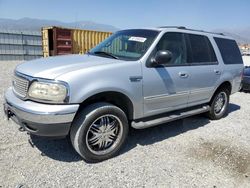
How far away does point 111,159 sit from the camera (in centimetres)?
372

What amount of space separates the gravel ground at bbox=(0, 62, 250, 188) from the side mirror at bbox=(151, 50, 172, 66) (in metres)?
1.45

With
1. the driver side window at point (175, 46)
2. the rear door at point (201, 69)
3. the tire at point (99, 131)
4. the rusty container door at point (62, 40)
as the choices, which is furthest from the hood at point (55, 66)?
the rusty container door at point (62, 40)

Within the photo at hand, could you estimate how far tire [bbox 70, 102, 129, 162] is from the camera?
3318 millimetres

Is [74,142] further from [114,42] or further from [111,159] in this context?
[114,42]

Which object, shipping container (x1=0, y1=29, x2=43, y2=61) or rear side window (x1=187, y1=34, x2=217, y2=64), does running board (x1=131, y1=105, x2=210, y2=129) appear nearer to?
rear side window (x1=187, y1=34, x2=217, y2=64)

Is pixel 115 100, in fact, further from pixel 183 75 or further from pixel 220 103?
pixel 220 103

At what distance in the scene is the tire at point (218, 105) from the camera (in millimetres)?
5684

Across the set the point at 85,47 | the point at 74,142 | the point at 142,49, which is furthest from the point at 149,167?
the point at 85,47

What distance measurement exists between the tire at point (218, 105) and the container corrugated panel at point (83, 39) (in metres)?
11.5

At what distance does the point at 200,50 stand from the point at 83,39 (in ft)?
40.6

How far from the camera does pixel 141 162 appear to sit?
3654 mm

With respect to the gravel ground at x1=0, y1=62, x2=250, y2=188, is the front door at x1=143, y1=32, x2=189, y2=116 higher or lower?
higher

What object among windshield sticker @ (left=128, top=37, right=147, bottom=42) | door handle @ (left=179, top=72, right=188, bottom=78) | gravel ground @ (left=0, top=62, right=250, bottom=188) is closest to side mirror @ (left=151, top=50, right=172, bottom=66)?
windshield sticker @ (left=128, top=37, right=147, bottom=42)

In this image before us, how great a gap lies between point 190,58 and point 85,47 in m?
12.7
